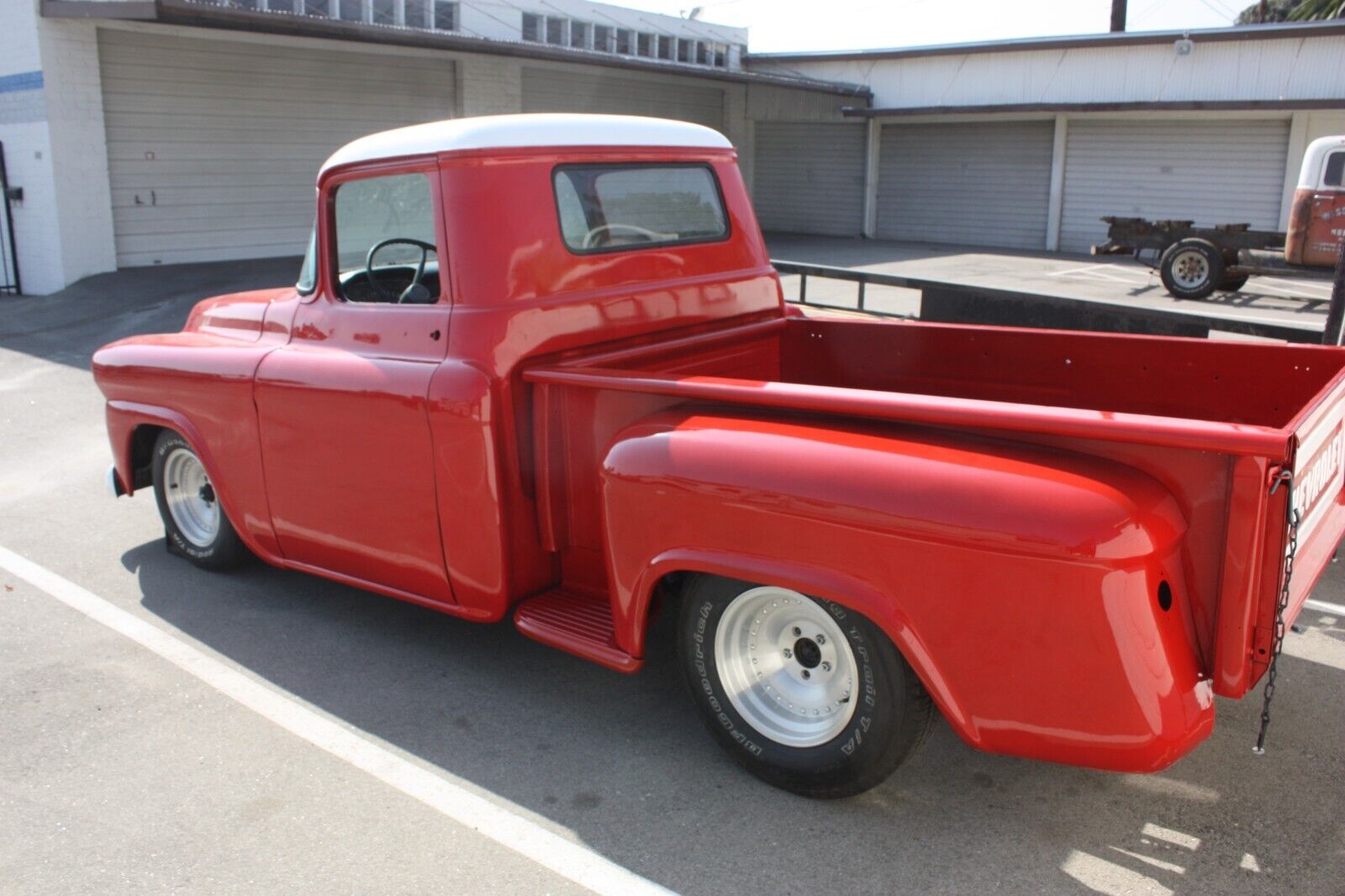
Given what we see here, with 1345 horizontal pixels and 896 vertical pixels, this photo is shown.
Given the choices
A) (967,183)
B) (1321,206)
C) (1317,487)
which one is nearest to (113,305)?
(1317,487)

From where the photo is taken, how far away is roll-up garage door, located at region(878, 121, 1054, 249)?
25531mm

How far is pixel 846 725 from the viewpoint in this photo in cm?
320

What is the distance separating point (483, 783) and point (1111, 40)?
24352 mm

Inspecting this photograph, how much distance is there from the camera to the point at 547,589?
13.1ft

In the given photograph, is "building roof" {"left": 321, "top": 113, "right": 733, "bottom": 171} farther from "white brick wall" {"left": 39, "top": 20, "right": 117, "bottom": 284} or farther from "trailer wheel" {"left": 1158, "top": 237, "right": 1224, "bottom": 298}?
"trailer wheel" {"left": 1158, "top": 237, "right": 1224, "bottom": 298}

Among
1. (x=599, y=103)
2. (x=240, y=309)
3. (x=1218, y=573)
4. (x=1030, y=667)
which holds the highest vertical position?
(x=599, y=103)

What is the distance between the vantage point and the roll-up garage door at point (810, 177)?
94.0 feet

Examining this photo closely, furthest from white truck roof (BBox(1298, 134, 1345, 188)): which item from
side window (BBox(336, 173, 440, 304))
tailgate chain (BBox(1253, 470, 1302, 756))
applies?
tailgate chain (BBox(1253, 470, 1302, 756))

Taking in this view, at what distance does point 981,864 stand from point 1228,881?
0.62 meters

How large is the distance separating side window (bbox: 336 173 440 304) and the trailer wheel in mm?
14504

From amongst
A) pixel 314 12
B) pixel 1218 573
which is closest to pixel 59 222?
pixel 314 12

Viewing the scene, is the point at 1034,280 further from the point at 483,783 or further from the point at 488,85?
the point at 483,783

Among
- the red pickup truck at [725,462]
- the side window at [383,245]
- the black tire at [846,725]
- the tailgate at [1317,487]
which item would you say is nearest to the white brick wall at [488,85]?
the red pickup truck at [725,462]

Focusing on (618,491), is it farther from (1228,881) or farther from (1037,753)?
(1228,881)
